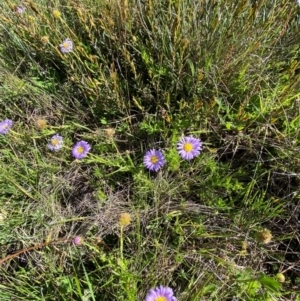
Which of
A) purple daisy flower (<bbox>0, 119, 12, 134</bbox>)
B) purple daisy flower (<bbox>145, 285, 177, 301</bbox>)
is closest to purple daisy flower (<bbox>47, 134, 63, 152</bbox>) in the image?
purple daisy flower (<bbox>0, 119, 12, 134</bbox>)

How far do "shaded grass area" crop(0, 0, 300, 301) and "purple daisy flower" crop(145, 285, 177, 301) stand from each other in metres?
0.06

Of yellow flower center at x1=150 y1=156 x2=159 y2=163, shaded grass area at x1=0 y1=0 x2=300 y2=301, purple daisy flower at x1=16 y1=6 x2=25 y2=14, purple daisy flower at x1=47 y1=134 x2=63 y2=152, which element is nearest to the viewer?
shaded grass area at x1=0 y1=0 x2=300 y2=301

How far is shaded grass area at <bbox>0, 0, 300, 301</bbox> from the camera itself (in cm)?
141

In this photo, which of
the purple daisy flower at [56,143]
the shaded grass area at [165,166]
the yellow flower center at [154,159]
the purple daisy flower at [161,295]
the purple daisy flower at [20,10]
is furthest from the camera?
the purple daisy flower at [20,10]

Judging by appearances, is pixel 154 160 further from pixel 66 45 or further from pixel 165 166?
pixel 66 45

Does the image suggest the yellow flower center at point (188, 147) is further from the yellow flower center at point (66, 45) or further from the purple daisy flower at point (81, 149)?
the yellow flower center at point (66, 45)

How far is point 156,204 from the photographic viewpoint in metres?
1.48

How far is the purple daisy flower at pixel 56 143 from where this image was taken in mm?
1629

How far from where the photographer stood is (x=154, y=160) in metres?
1.52

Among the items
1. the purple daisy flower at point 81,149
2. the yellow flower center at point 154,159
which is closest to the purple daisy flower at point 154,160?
the yellow flower center at point 154,159

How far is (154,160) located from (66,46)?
2.10 feet

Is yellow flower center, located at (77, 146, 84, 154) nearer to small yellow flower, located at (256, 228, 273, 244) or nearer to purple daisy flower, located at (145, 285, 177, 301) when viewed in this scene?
purple daisy flower, located at (145, 285, 177, 301)

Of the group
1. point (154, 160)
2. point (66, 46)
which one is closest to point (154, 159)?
point (154, 160)

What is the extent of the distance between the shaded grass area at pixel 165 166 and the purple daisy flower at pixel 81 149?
0.05 meters
